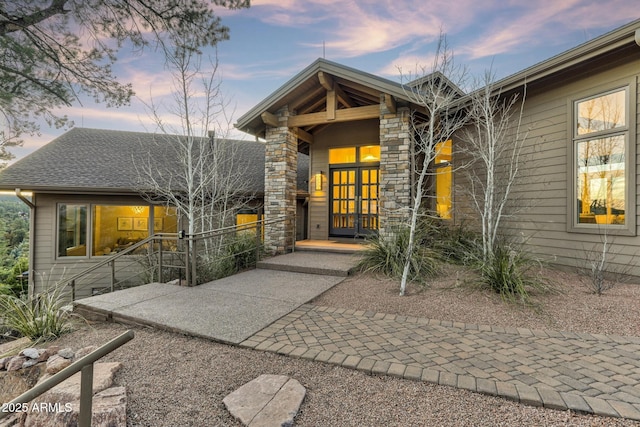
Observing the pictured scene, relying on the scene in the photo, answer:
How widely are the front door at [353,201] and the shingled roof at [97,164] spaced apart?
1.14 metres

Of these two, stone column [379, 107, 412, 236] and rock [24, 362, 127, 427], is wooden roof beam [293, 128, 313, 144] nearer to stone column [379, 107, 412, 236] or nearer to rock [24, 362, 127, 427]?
stone column [379, 107, 412, 236]

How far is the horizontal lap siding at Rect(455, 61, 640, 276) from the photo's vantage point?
16.0 feet

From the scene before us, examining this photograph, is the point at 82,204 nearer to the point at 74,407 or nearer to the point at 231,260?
the point at 231,260

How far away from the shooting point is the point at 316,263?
6094 millimetres

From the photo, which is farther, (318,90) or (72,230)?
(72,230)

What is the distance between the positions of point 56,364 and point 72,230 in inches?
300

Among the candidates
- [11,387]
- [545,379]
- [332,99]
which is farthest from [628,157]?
[11,387]

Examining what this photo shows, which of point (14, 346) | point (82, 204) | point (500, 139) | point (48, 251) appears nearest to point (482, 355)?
point (14, 346)

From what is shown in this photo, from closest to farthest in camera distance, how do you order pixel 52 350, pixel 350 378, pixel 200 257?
pixel 350 378 → pixel 52 350 → pixel 200 257

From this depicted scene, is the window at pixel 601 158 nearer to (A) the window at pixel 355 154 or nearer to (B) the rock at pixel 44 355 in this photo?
(A) the window at pixel 355 154

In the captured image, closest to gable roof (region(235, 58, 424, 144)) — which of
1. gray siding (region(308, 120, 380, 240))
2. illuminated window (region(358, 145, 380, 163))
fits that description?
gray siding (region(308, 120, 380, 240))

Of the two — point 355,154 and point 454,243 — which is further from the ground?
point 355,154

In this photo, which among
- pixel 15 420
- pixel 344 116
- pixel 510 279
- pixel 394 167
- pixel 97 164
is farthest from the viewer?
pixel 97 164

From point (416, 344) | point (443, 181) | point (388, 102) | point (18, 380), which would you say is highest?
point (388, 102)
